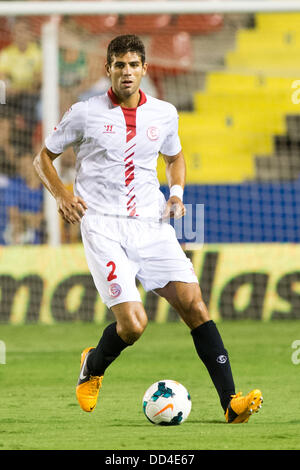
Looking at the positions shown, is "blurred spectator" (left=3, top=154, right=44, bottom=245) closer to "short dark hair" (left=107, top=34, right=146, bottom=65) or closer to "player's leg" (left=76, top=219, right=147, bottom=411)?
"player's leg" (left=76, top=219, right=147, bottom=411)

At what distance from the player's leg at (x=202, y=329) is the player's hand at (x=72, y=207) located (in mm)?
658

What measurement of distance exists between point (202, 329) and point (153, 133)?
1175 mm

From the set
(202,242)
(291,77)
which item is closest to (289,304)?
(202,242)

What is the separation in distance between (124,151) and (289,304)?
6017mm

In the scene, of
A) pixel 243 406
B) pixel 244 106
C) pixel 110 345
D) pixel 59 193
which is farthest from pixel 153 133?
pixel 244 106

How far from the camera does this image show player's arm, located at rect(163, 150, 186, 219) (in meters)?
5.81

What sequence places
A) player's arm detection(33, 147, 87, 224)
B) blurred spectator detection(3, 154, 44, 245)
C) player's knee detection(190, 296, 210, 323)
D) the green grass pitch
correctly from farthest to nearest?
1. blurred spectator detection(3, 154, 44, 245)
2. player's knee detection(190, 296, 210, 323)
3. player's arm detection(33, 147, 87, 224)
4. the green grass pitch

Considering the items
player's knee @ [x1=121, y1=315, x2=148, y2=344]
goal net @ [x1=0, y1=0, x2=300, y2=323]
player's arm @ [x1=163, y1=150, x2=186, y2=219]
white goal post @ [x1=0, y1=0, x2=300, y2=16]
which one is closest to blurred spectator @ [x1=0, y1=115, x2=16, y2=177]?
goal net @ [x1=0, y1=0, x2=300, y2=323]

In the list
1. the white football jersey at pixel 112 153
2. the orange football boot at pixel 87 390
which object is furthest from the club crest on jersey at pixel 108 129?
the orange football boot at pixel 87 390

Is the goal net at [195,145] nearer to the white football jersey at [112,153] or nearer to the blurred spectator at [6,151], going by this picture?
the blurred spectator at [6,151]

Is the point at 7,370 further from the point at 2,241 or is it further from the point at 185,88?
the point at 185,88

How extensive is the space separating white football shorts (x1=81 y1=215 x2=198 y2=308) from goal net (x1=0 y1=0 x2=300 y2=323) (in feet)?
17.3

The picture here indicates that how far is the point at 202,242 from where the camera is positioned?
12.7m

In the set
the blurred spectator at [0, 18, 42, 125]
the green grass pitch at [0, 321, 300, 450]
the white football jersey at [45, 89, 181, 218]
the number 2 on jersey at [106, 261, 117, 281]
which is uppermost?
the blurred spectator at [0, 18, 42, 125]
